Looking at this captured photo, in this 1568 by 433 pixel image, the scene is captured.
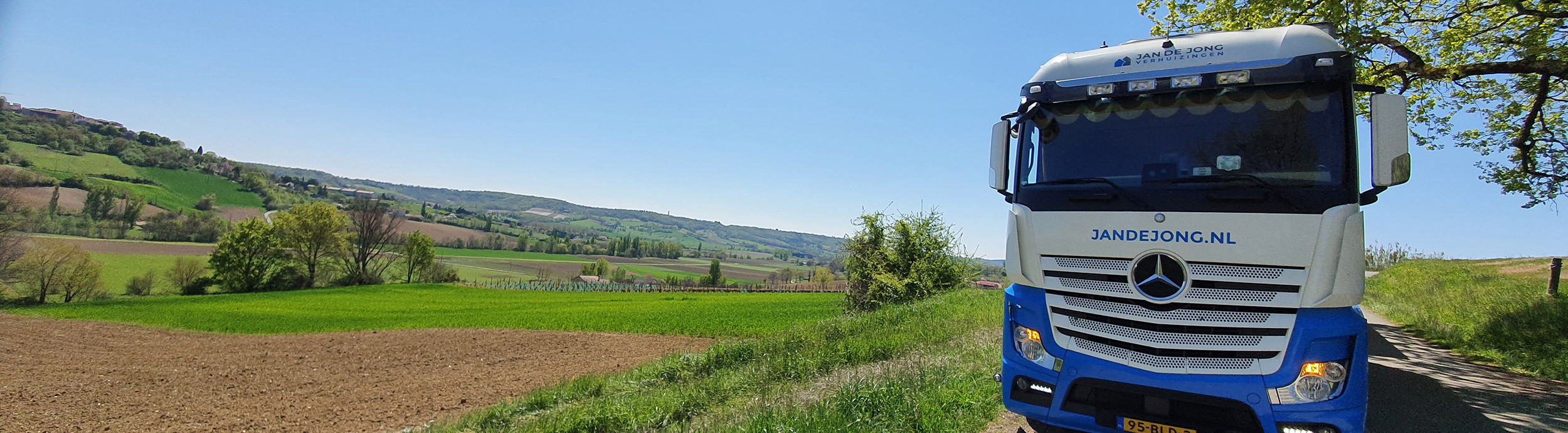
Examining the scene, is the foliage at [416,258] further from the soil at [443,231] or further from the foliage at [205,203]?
the foliage at [205,203]

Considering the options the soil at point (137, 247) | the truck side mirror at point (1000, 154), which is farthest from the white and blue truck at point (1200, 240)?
the soil at point (137, 247)

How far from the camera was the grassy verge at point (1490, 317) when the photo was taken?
7.35 m

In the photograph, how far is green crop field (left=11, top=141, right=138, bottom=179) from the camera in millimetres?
91562

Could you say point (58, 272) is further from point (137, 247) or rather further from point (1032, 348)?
point (1032, 348)

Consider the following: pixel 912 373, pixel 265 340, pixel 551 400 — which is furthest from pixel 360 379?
pixel 912 373

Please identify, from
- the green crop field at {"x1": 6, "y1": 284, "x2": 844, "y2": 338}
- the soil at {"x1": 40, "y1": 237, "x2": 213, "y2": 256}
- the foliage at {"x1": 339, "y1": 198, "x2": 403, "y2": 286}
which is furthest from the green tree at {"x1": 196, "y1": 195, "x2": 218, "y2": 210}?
the green crop field at {"x1": 6, "y1": 284, "x2": 844, "y2": 338}

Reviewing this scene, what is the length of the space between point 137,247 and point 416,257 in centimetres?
3246

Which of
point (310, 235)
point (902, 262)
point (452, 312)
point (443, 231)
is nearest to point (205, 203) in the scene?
point (443, 231)

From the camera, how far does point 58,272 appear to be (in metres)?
40.0

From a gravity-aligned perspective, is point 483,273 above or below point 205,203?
below

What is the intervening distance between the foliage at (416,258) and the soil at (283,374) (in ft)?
132

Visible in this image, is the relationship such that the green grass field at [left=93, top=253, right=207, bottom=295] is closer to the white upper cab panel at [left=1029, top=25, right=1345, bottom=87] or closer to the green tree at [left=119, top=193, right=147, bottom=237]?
the green tree at [left=119, top=193, right=147, bottom=237]

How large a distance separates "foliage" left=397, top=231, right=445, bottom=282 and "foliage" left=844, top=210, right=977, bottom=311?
59689mm

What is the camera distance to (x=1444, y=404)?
5488 millimetres
